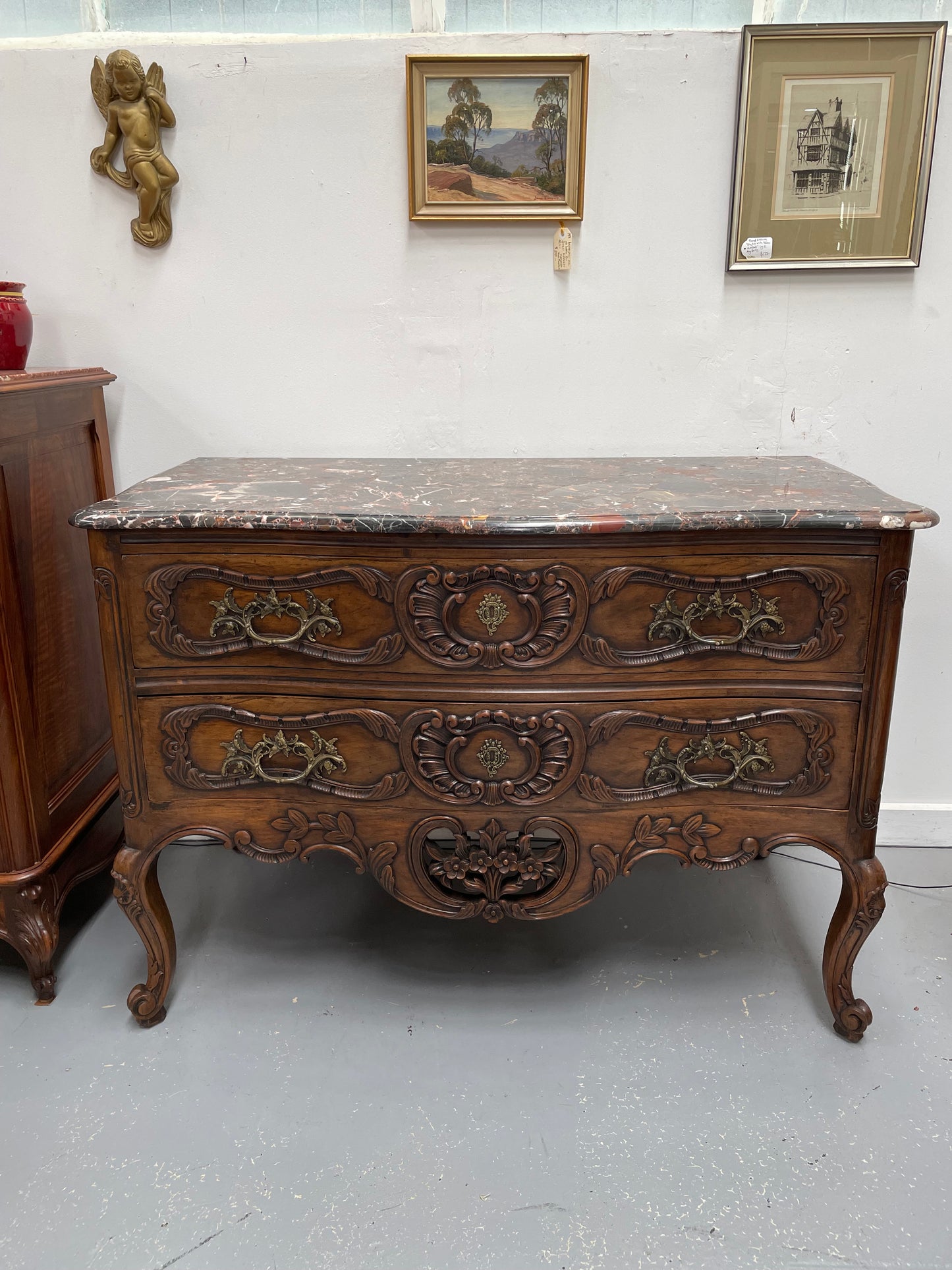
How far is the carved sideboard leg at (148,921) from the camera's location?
1759mm

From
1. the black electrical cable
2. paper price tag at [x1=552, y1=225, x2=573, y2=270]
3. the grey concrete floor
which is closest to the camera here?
the grey concrete floor

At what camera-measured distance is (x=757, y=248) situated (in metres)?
2.07

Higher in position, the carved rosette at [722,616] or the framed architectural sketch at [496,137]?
the framed architectural sketch at [496,137]

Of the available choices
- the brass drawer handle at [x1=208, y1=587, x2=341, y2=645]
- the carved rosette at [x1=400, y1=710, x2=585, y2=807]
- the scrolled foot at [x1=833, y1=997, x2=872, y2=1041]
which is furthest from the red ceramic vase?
the scrolled foot at [x1=833, y1=997, x2=872, y2=1041]

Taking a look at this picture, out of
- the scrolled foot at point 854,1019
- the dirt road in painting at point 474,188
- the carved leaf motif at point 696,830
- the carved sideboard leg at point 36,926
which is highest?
the dirt road in painting at point 474,188

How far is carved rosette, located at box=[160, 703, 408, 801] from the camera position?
165cm

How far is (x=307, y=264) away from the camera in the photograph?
2117 mm

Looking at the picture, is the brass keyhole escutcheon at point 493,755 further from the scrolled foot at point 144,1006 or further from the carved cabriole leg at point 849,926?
the scrolled foot at point 144,1006

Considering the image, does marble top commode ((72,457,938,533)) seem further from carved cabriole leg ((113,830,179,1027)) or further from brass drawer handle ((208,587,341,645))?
carved cabriole leg ((113,830,179,1027))

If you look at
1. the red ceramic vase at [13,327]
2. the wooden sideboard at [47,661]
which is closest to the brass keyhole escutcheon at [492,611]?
the wooden sideboard at [47,661]

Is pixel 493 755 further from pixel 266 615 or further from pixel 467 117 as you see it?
pixel 467 117

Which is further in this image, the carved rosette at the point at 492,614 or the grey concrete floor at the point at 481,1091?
the carved rosette at the point at 492,614

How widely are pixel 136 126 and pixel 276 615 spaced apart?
47.8 inches

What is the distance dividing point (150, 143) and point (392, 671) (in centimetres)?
136
